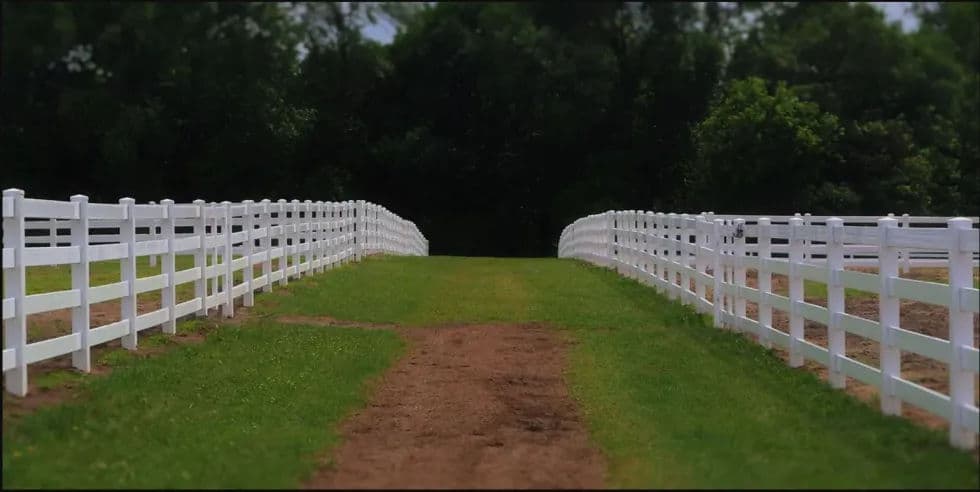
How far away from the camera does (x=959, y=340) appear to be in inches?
261

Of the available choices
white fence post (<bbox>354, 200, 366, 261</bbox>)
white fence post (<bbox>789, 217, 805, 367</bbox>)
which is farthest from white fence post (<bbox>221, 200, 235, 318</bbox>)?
white fence post (<bbox>354, 200, 366, 261</bbox>)

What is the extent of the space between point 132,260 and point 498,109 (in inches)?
419

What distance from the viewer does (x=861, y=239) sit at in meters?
8.43

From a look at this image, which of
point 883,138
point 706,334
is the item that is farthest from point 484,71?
point 883,138

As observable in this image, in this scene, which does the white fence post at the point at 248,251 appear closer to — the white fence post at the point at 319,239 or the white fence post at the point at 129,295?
the white fence post at the point at 129,295

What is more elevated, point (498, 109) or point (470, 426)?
point (498, 109)

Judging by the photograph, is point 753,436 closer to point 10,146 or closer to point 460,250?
point 10,146

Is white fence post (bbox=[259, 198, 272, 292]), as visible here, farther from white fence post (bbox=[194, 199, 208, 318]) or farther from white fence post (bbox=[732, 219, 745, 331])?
white fence post (bbox=[732, 219, 745, 331])

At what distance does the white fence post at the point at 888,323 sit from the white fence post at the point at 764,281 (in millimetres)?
2918

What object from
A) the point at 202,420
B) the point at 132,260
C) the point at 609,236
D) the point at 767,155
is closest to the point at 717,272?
the point at 132,260

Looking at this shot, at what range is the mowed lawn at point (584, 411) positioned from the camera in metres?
5.96

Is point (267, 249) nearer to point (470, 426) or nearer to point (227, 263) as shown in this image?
point (227, 263)

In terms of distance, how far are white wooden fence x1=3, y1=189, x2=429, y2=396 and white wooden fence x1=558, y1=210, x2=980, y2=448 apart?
5965mm

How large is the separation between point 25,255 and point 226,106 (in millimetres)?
2285
